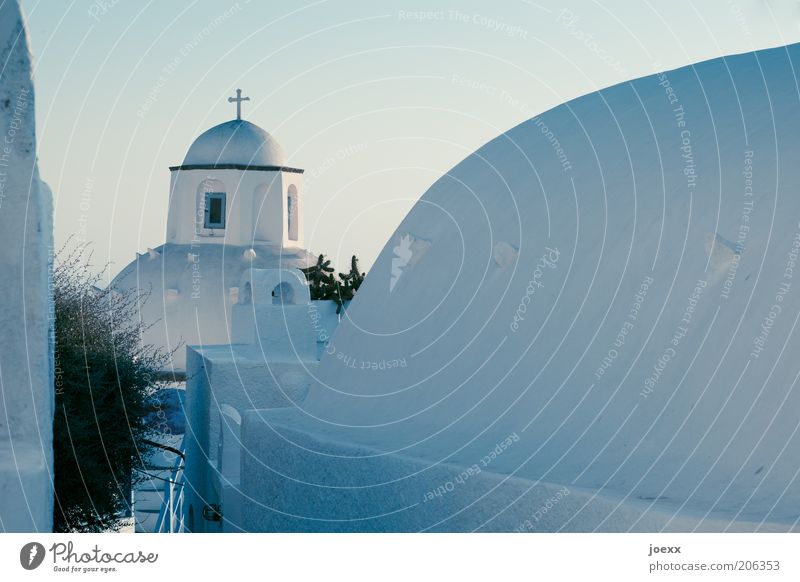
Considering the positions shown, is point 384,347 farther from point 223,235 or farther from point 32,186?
point 223,235

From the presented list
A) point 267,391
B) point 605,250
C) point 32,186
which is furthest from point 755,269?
point 267,391

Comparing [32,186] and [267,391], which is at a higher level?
[32,186]

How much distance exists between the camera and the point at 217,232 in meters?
32.9

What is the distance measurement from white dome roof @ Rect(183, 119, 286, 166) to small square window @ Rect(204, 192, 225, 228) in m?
1.02

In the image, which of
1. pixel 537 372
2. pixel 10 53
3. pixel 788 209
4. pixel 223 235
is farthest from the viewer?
pixel 223 235

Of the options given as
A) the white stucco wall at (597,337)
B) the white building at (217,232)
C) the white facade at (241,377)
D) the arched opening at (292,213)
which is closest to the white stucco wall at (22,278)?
the white stucco wall at (597,337)

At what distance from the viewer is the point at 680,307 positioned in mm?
8055

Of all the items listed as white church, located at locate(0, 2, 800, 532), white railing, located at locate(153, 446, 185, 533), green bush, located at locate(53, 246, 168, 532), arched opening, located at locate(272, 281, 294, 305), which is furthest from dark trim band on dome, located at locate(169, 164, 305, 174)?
white church, located at locate(0, 2, 800, 532)

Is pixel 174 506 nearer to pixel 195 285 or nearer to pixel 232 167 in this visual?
pixel 195 285

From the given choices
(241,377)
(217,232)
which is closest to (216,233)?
(217,232)

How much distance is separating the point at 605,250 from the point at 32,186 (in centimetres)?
444

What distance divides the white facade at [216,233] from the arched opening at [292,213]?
3 centimetres

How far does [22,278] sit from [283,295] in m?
11.4

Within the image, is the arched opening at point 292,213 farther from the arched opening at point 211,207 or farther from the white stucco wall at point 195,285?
the arched opening at point 211,207
